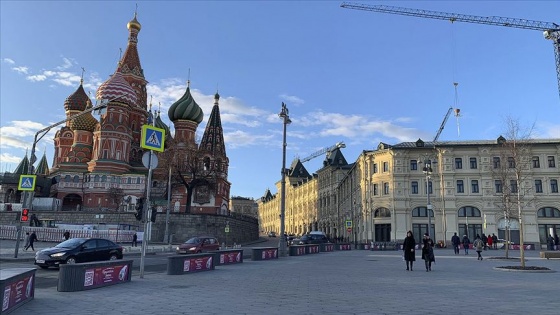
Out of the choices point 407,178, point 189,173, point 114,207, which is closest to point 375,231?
point 407,178

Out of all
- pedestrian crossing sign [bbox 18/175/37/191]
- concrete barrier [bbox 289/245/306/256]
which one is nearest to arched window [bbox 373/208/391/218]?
concrete barrier [bbox 289/245/306/256]

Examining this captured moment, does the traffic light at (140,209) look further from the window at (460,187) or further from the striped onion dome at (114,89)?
A: the striped onion dome at (114,89)

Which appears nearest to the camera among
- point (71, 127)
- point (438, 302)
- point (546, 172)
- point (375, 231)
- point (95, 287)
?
point (438, 302)

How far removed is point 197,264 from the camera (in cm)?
1775

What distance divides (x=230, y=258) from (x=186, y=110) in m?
61.8

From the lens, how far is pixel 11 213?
193 ft

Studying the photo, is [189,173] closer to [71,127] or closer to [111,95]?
[111,95]

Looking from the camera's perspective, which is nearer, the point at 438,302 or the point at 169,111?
the point at 438,302

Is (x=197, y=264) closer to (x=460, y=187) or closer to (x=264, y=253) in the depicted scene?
(x=264, y=253)

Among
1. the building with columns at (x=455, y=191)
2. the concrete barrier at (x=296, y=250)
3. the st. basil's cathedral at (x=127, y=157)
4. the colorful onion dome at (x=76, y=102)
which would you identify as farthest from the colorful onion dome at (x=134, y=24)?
the concrete barrier at (x=296, y=250)

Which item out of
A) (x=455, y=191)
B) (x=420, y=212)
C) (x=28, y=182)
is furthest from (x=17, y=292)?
(x=455, y=191)

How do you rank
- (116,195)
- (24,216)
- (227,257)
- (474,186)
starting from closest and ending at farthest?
(227,257), (24,216), (474,186), (116,195)

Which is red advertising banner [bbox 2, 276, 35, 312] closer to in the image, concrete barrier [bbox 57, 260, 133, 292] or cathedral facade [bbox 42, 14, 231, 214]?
concrete barrier [bbox 57, 260, 133, 292]

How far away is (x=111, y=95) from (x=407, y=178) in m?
54.2
